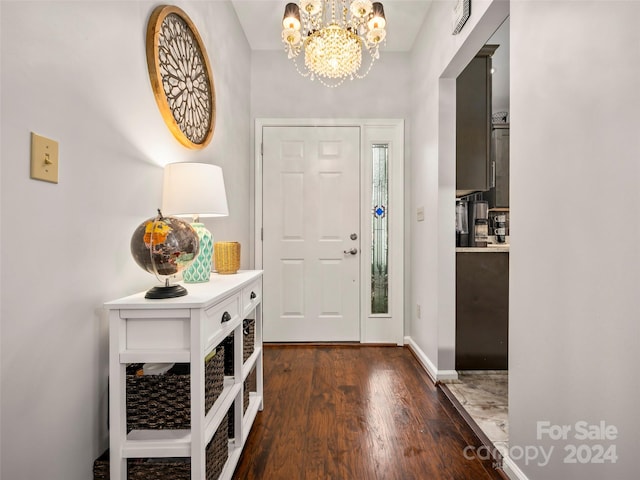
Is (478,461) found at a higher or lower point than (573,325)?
lower

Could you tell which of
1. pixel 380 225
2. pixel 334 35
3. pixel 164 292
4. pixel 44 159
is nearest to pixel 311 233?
pixel 380 225

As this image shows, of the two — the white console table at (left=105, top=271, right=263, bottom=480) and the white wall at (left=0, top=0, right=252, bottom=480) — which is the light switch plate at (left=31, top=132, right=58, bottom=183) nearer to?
the white wall at (left=0, top=0, right=252, bottom=480)

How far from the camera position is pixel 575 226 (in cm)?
115

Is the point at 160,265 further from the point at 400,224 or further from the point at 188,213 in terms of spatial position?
the point at 400,224

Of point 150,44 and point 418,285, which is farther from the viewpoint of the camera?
point 418,285

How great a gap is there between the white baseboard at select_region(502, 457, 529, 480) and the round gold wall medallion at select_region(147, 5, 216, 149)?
6.87 feet

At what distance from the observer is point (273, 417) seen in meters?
2.06

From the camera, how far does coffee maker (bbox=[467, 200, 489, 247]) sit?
9.16ft

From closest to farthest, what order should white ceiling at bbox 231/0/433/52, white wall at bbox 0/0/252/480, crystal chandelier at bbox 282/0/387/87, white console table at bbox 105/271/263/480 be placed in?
white wall at bbox 0/0/252/480, white console table at bbox 105/271/263/480, crystal chandelier at bbox 282/0/387/87, white ceiling at bbox 231/0/433/52

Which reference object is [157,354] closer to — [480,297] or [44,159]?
[44,159]

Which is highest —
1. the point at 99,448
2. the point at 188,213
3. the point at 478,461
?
the point at 188,213

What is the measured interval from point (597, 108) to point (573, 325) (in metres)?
0.67

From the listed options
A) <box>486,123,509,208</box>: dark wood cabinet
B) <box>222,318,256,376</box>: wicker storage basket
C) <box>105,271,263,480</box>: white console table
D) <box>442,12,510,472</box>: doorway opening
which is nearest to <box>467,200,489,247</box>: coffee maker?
<box>442,12,510,472</box>: doorway opening

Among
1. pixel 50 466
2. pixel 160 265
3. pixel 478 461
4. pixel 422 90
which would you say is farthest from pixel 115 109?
pixel 422 90
